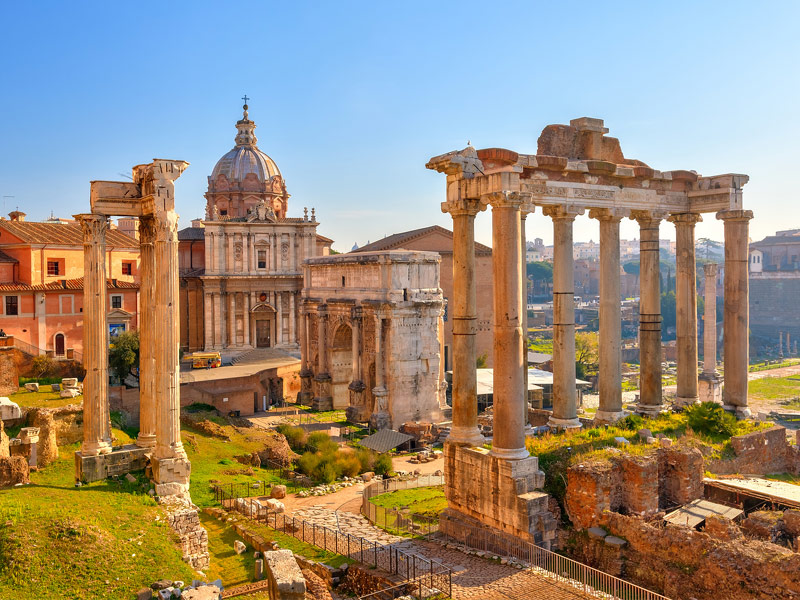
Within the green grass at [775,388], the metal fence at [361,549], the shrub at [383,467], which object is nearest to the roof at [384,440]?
the shrub at [383,467]

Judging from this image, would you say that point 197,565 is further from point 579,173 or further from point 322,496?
point 579,173

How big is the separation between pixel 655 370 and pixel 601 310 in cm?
247

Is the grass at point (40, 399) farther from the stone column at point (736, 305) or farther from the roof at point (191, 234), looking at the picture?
the roof at point (191, 234)

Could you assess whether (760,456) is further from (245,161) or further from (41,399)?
(245,161)

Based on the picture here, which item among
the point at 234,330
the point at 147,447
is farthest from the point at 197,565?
the point at 234,330

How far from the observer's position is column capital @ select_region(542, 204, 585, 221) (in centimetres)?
1625

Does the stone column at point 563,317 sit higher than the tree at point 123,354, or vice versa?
the stone column at point 563,317

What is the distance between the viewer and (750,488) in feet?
47.2

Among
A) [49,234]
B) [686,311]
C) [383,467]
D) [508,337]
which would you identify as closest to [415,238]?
[49,234]

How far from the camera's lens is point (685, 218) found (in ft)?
61.2

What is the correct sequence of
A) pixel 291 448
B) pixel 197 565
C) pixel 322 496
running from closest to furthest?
pixel 197 565
pixel 322 496
pixel 291 448

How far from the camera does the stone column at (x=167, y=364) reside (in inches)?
594

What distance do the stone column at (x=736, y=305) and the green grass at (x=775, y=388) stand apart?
1699 inches

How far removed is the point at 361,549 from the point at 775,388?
58.6 metres
